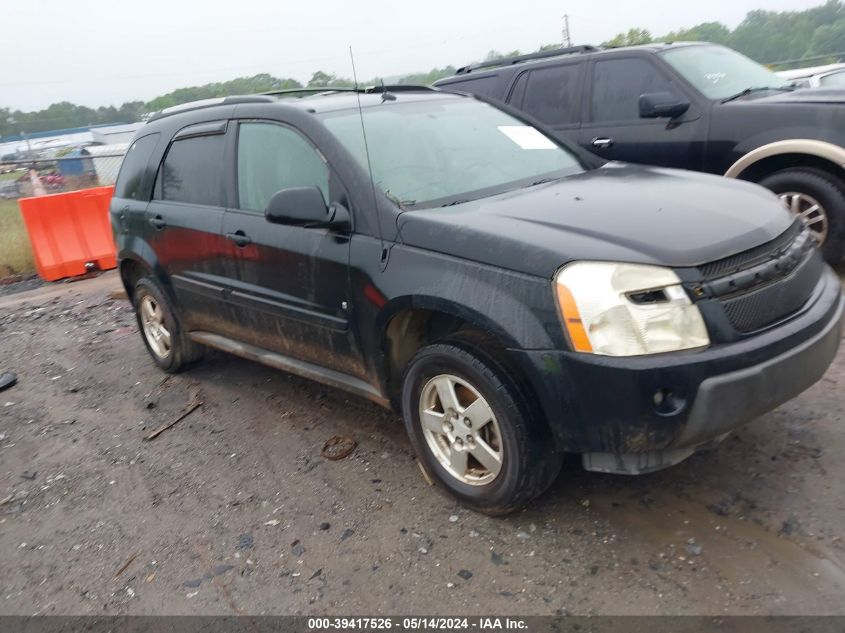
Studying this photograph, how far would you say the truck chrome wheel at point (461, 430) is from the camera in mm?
3072

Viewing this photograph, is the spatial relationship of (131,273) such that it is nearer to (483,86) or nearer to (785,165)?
(483,86)

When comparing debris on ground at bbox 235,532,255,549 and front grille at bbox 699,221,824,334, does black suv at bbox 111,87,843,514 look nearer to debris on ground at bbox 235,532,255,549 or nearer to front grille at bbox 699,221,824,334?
front grille at bbox 699,221,824,334

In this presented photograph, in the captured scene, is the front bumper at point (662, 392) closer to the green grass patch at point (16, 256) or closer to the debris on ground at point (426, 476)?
the debris on ground at point (426, 476)

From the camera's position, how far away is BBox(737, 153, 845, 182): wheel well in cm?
545

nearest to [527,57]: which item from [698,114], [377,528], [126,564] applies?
[698,114]

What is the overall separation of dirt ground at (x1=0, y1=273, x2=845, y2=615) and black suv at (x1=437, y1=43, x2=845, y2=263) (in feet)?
5.96

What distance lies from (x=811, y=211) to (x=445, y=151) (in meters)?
3.23

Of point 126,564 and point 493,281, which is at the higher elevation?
point 493,281

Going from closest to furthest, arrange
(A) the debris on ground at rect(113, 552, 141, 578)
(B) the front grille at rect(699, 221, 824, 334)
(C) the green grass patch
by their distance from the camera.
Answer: (B) the front grille at rect(699, 221, 824, 334)
(A) the debris on ground at rect(113, 552, 141, 578)
(C) the green grass patch

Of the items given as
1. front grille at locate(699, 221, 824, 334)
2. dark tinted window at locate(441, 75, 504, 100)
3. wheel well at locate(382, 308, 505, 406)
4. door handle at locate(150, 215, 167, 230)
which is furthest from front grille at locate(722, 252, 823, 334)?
dark tinted window at locate(441, 75, 504, 100)

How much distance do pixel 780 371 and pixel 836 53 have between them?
17745 millimetres

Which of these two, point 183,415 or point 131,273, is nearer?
point 183,415

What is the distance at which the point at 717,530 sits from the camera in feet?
9.66

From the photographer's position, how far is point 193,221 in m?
4.62
